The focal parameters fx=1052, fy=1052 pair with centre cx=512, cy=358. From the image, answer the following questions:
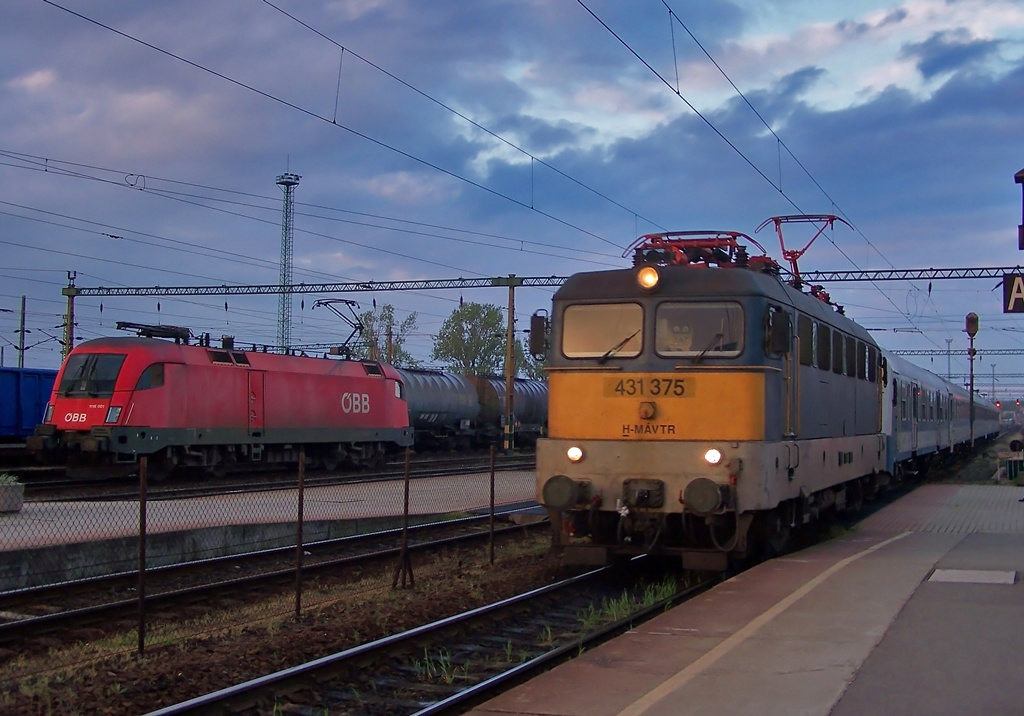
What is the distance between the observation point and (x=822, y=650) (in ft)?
23.4

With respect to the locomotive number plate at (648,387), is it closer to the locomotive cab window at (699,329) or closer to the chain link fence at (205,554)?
the locomotive cab window at (699,329)

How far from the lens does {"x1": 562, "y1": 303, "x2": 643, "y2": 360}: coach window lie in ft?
36.3

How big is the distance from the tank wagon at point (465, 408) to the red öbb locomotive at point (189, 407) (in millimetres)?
7911

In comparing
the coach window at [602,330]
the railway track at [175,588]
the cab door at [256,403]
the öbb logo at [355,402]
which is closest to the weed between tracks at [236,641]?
the railway track at [175,588]

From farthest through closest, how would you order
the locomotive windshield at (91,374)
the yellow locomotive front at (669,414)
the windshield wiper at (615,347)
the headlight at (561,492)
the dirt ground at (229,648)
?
the locomotive windshield at (91,374) < the windshield wiper at (615,347) < the headlight at (561,492) < the yellow locomotive front at (669,414) < the dirt ground at (229,648)

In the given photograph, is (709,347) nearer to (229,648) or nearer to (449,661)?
(449,661)

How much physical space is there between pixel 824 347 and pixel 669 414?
3672 mm

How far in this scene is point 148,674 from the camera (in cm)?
736

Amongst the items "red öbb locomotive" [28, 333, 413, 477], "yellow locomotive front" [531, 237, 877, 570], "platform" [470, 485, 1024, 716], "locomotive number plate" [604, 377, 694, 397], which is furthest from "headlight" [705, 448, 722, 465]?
"red öbb locomotive" [28, 333, 413, 477]

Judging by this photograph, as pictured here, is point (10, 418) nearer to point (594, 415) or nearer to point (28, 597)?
point (28, 597)

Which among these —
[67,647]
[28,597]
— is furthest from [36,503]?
[67,647]

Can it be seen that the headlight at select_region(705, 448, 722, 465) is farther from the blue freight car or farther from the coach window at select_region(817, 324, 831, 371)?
the blue freight car

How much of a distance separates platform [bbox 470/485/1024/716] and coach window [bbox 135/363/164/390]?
15078 millimetres

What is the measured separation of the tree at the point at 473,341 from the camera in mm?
79875
